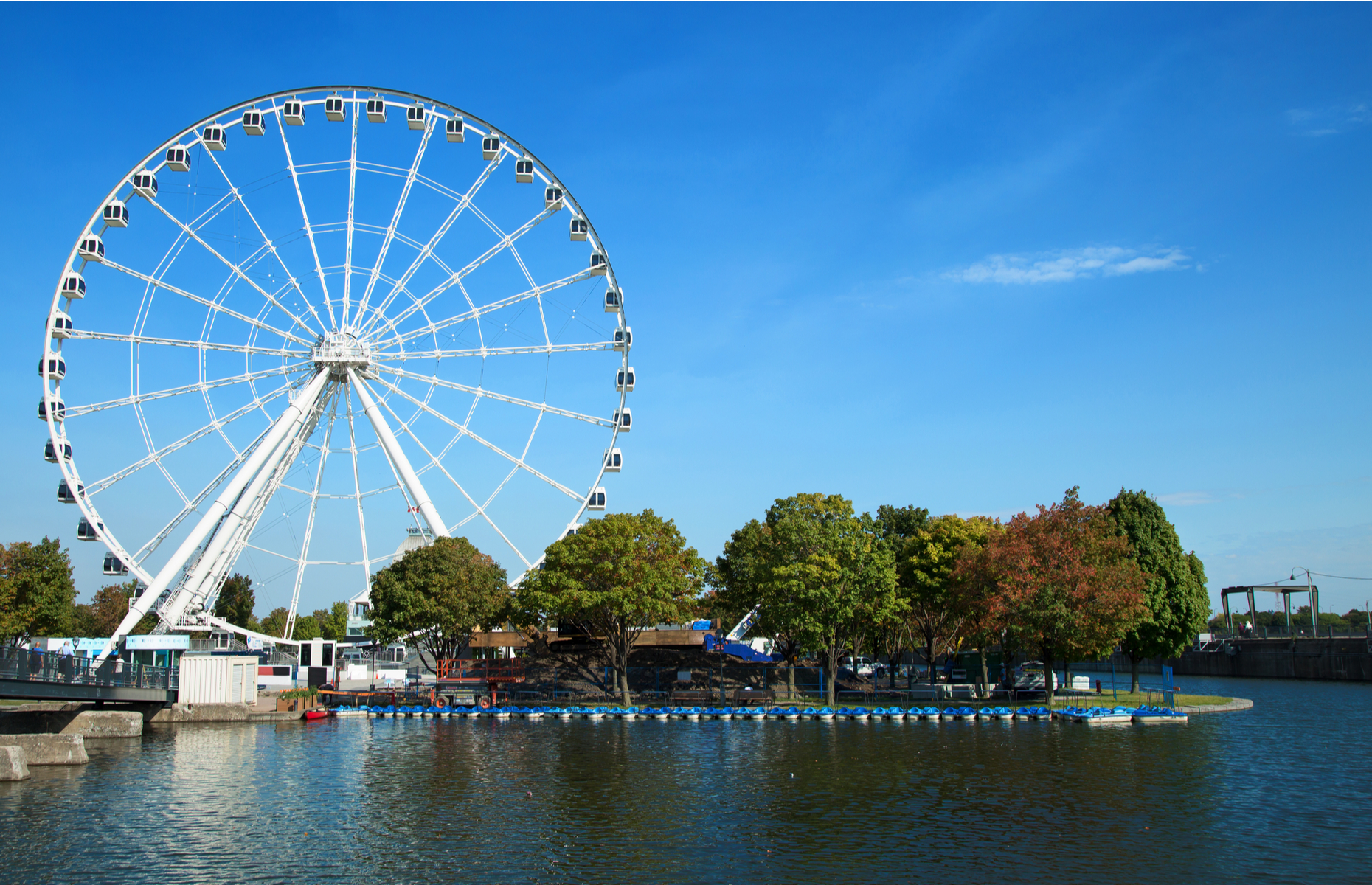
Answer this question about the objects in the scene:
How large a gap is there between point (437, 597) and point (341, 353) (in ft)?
59.1

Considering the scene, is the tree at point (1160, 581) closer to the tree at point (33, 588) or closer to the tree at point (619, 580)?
the tree at point (619, 580)

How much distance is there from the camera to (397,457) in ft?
187

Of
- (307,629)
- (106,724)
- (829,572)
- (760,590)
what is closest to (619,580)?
(760,590)

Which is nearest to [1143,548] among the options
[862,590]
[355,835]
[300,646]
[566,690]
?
[862,590]

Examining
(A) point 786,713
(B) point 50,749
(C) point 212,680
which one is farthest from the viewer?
(C) point 212,680

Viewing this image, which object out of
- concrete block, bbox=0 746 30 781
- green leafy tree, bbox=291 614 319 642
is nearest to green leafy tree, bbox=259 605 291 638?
green leafy tree, bbox=291 614 319 642

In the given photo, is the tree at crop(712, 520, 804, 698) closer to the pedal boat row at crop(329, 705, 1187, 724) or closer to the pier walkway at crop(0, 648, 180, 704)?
the pedal boat row at crop(329, 705, 1187, 724)

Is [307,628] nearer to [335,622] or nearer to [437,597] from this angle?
[335,622]

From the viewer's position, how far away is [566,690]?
68188 millimetres

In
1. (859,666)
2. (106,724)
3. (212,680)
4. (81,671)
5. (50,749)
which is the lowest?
(859,666)

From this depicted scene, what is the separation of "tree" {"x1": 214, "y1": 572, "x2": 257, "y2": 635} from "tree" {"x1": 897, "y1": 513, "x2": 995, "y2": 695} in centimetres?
8930

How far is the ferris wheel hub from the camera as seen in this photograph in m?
57.2

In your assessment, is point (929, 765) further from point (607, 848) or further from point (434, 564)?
point (434, 564)

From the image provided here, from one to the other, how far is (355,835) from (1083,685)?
54.3 m
